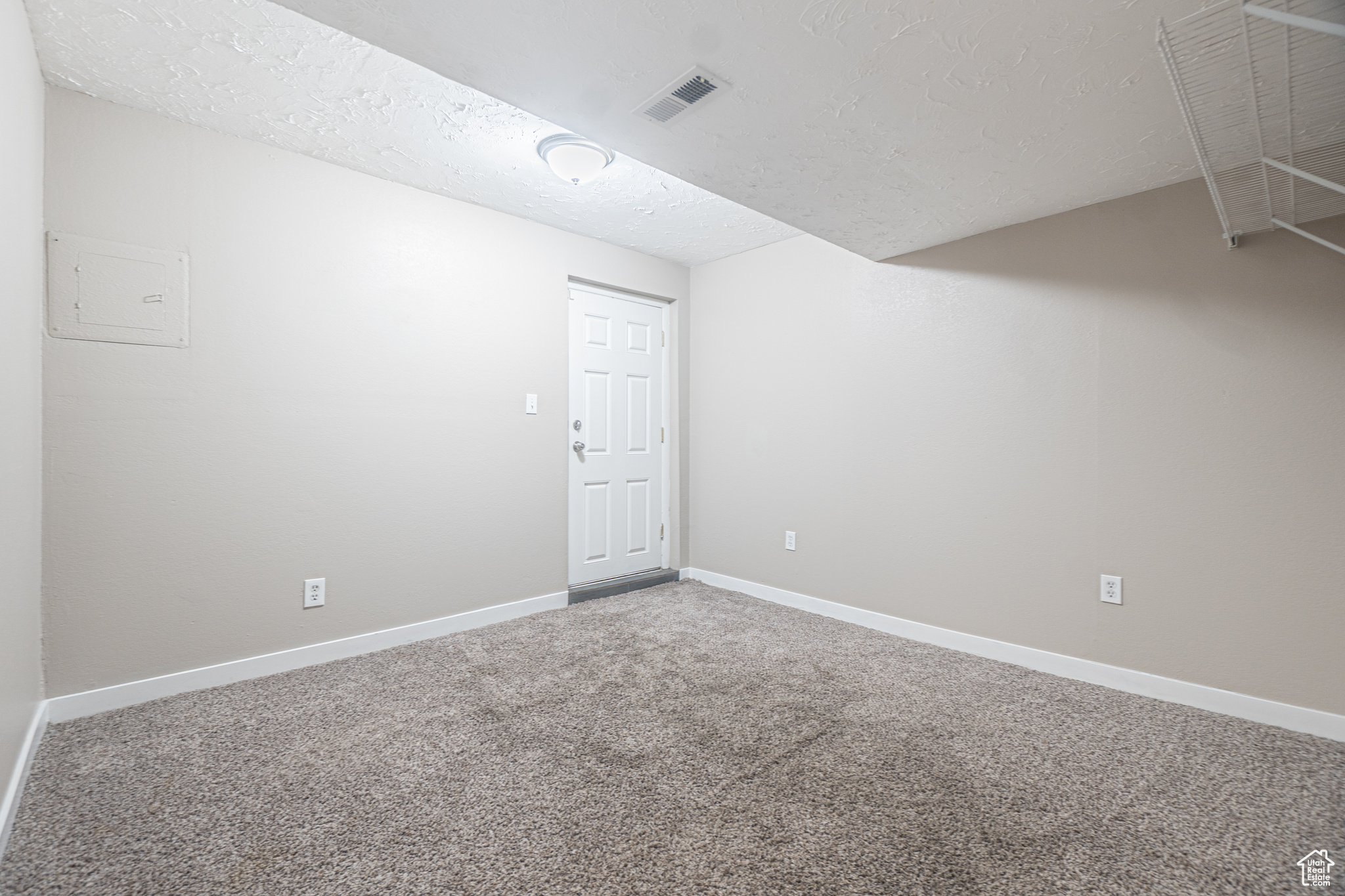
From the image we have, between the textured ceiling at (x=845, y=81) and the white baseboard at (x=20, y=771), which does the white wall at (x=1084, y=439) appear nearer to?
the textured ceiling at (x=845, y=81)

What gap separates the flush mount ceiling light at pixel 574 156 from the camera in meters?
2.34

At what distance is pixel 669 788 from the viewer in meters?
1.63

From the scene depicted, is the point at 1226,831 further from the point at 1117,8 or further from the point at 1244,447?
the point at 1117,8

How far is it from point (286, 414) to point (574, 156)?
1668 millimetres

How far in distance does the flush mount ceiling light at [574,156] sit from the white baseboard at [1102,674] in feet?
8.39

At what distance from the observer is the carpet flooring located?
51.8 inches

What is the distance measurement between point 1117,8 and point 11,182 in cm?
275

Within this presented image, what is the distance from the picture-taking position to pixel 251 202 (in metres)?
2.43

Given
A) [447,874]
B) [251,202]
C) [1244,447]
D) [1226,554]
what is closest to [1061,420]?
[1244,447]

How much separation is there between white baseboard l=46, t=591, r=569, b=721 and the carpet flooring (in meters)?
0.07

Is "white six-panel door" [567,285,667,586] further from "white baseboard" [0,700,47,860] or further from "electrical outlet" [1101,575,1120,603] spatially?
"electrical outlet" [1101,575,1120,603]

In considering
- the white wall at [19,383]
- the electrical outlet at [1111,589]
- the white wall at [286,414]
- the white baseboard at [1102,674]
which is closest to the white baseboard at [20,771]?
the white wall at [19,383]

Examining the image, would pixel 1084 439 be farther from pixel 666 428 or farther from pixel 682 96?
pixel 666 428

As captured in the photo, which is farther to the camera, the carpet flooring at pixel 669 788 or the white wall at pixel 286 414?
the white wall at pixel 286 414
